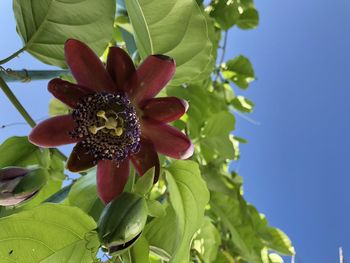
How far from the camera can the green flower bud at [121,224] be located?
0.35m

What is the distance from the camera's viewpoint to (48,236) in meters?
0.42

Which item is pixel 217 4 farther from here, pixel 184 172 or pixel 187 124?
pixel 184 172

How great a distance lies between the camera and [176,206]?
0.45 metres

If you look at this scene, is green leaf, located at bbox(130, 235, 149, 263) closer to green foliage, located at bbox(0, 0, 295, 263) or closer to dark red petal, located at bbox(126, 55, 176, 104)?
green foliage, located at bbox(0, 0, 295, 263)

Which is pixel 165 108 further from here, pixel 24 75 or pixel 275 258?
pixel 275 258

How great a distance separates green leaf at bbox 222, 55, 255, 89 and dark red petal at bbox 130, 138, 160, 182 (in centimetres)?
79

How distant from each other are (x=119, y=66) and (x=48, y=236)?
16 cm

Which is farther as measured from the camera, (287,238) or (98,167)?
(287,238)

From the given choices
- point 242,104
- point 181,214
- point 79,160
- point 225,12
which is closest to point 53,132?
point 79,160

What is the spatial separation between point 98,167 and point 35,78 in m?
0.11

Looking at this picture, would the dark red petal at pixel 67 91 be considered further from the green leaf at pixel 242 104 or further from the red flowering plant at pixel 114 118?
the green leaf at pixel 242 104

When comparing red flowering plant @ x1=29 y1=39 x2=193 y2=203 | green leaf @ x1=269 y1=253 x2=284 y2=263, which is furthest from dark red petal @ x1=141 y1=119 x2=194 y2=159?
green leaf @ x1=269 y1=253 x2=284 y2=263

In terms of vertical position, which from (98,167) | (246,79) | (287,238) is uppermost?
(98,167)

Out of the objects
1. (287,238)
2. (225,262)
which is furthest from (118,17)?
(287,238)
